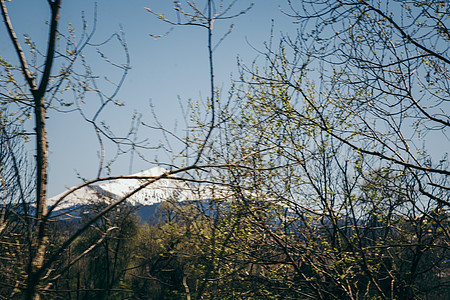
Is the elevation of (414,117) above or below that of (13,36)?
above

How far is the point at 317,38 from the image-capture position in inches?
231

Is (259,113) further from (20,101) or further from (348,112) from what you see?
(20,101)

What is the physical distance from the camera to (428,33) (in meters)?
5.20

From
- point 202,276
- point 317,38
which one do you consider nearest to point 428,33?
point 317,38

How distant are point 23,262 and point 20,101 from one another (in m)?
1.53

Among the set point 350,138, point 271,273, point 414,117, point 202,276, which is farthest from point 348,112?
point 202,276

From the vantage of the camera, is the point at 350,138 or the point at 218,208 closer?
the point at 350,138

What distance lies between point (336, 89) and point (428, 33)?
241cm

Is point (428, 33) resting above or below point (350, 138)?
above

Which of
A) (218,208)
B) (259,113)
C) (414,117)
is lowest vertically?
(218,208)

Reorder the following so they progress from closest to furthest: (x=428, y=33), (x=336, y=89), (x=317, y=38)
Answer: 1. (x=428, y=33)
2. (x=317, y=38)
3. (x=336, y=89)

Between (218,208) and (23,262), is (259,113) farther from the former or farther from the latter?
(23,262)

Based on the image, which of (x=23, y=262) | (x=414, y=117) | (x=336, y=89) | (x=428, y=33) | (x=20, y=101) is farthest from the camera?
(x=336, y=89)

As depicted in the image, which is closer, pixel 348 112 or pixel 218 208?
pixel 348 112
